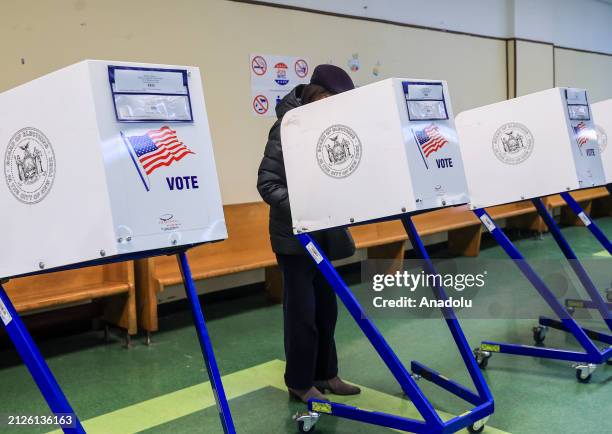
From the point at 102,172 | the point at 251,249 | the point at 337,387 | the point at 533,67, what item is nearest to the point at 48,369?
the point at 102,172

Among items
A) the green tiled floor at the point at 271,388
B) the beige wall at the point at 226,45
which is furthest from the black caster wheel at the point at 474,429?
the beige wall at the point at 226,45

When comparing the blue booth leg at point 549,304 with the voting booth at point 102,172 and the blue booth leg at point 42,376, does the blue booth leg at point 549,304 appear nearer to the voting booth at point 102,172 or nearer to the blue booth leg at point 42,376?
the voting booth at point 102,172

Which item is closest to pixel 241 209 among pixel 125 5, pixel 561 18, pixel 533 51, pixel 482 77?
pixel 125 5

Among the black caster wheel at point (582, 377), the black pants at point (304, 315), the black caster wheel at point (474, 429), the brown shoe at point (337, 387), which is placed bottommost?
the black caster wheel at point (582, 377)

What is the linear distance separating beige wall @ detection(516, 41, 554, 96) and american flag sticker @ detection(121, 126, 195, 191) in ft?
24.2

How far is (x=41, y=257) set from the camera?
6.23 ft

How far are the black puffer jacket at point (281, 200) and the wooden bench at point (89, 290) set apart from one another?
1584 mm

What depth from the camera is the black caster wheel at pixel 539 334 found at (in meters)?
3.98

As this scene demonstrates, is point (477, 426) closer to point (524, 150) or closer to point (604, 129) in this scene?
point (524, 150)

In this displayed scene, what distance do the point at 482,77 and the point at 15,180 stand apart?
7014 millimetres

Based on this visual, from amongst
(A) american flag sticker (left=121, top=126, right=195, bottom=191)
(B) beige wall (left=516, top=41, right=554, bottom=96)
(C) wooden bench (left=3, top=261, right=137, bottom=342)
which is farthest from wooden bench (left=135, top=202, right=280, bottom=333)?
(B) beige wall (left=516, top=41, right=554, bottom=96)

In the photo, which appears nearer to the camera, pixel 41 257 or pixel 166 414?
pixel 41 257

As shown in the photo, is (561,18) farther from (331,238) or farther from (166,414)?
(166,414)

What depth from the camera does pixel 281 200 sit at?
9.17ft
